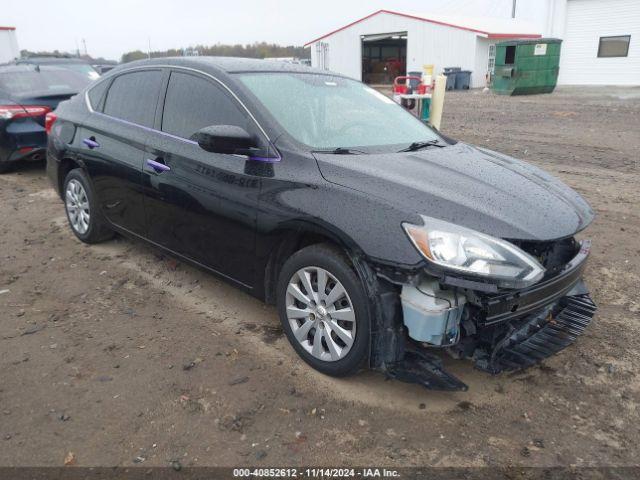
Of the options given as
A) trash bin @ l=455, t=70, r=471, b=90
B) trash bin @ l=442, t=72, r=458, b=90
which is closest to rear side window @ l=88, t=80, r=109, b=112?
trash bin @ l=442, t=72, r=458, b=90

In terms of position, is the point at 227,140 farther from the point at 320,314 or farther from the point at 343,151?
the point at 320,314

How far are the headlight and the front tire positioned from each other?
0.43 metres

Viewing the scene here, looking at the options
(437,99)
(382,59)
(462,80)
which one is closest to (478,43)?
(462,80)

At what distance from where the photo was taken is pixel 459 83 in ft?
94.8

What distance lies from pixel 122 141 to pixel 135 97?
386 millimetres

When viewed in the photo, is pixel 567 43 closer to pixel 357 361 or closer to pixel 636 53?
pixel 636 53

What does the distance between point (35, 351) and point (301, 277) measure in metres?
1.82

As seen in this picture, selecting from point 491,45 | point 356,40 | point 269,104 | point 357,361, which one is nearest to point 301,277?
point 357,361

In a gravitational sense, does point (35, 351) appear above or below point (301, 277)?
below

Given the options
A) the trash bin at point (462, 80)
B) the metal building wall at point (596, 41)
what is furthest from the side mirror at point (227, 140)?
the trash bin at point (462, 80)

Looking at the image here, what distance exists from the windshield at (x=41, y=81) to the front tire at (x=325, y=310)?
22.3 ft

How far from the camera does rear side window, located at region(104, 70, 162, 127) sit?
4.08 metres

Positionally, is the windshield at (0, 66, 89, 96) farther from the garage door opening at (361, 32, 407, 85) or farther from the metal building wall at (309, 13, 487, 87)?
the garage door opening at (361, 32, 407, 85)

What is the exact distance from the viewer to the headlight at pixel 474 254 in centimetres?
251
